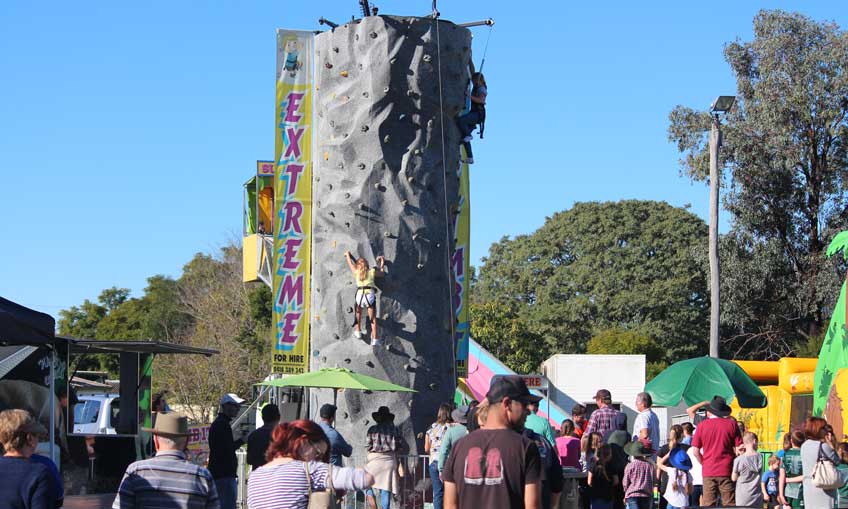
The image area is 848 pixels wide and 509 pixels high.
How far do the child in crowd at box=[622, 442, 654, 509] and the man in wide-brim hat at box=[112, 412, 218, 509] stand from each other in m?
6.57

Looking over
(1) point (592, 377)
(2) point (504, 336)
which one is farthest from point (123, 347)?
(2) point (504, 336)

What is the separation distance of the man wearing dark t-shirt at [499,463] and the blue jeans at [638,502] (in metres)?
5.88

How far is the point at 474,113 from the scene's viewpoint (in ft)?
67.8

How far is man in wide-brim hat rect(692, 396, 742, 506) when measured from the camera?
14.8 metres

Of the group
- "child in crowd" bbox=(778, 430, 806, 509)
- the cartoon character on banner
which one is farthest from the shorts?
"child in crowd" bbox=(778, 430, 806, 509)

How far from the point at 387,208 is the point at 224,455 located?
25.6 ft

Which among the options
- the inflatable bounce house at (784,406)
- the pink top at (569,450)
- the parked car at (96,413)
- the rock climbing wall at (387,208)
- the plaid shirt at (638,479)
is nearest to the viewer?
the plaid shirt at (638,479)

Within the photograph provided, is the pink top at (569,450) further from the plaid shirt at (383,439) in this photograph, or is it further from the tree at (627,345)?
the tree at (627,345)

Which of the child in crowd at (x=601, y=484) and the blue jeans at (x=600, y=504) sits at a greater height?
the child in crowd at (x=601, y=484)

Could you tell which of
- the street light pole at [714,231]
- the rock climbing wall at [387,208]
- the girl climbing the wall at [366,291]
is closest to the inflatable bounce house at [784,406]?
the street light pole at [714,231]

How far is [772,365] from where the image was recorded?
29.5 m

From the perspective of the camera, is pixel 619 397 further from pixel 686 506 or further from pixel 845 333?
pixel 686 506

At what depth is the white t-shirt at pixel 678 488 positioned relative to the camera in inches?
549

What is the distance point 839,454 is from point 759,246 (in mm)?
27292
